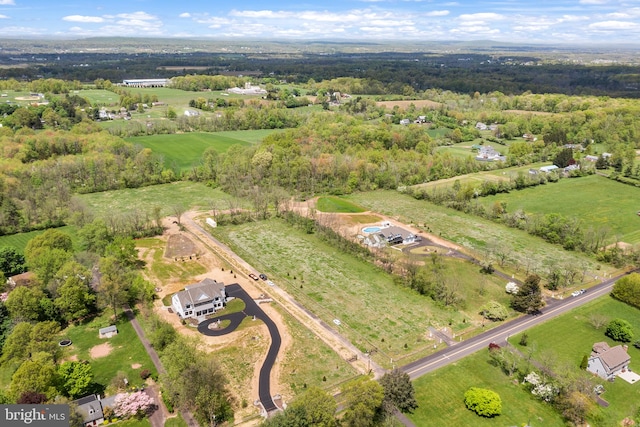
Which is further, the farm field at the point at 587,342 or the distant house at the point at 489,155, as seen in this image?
the distant house at the point at 489,155

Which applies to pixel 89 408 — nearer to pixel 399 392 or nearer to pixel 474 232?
pixel 399 392

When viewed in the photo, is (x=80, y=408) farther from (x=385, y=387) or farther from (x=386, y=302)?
(x=386, y=302)

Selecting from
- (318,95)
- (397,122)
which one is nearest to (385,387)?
(397,122)

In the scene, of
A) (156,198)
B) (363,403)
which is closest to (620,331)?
(363,403)

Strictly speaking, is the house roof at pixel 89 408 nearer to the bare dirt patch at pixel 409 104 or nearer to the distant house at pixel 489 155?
the distant house at pixel 489 155

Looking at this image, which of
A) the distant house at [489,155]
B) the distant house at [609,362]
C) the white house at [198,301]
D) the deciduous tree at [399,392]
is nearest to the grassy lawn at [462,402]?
the deciduous tree at [399,392]

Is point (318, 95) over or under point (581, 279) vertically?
over
